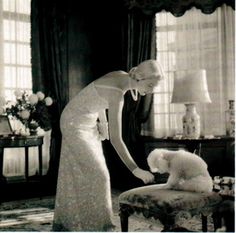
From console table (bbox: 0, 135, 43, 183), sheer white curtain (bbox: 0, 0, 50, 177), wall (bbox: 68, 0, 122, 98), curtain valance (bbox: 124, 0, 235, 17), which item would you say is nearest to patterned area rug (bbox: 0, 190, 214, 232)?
console table (bbox: 0, 135, 43, 183)

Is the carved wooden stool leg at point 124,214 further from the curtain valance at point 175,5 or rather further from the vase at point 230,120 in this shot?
the curtain valance at point 175,5

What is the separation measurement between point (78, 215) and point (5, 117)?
2667 millimetres

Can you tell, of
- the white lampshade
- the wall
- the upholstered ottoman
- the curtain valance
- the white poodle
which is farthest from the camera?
the wall

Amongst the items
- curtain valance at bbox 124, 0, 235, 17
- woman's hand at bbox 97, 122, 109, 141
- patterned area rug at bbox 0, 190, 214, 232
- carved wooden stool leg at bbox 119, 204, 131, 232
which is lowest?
patterned area rug at bbox 0, 190, 214, 232

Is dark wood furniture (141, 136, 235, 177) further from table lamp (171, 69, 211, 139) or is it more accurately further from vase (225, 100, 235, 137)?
table lamp (171, 69, 211, 139)

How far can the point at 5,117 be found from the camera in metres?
5.36

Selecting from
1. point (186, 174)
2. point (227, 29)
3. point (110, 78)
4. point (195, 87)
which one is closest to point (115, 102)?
point (110, 78)

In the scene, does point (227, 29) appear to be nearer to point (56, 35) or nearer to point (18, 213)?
point (56, 35)

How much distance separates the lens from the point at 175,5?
5.77m

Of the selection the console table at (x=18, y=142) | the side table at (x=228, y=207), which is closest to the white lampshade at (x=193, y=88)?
the console table at (x=18, y=142)

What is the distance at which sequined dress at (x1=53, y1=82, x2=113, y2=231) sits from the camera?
→ 9.73 feet

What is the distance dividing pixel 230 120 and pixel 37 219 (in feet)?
8.58

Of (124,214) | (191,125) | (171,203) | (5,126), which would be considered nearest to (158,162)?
(171,203)

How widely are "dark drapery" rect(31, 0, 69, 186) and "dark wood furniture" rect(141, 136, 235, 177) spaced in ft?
4.52
